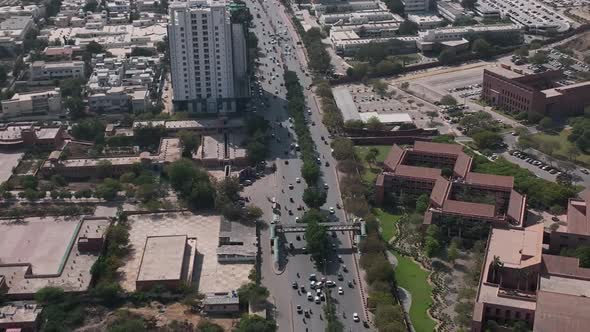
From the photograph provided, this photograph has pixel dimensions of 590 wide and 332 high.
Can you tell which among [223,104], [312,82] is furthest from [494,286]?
[312,82]

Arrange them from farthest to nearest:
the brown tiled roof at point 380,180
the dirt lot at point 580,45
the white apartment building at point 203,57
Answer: the dirt lot at point 580,45 < the white apartment building at point 203,57 < the brown tiled roof at point 380,180

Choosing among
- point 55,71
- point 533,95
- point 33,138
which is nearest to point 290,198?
point 33,138

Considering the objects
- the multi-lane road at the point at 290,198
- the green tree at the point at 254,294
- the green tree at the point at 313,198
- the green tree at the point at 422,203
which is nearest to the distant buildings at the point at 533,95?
the multi-lane road at the point at 290,198

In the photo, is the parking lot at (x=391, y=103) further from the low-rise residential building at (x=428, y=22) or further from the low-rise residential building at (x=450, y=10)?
the low-rise residential building at (x=450, y=10)

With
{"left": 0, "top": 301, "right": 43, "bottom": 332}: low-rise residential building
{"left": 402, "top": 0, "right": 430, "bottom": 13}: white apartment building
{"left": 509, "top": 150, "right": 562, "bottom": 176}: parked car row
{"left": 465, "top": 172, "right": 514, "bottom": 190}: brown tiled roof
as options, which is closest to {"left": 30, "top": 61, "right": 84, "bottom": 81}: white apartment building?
{"left": 0, "top": 301, "right": 43, "bottom": 332}: low-rise residential building

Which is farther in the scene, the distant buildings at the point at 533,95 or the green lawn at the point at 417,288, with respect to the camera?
the distant buildings at the point at 533,95

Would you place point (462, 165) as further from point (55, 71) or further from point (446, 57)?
point (55, 71)

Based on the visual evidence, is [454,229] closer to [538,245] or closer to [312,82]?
[538,245]
